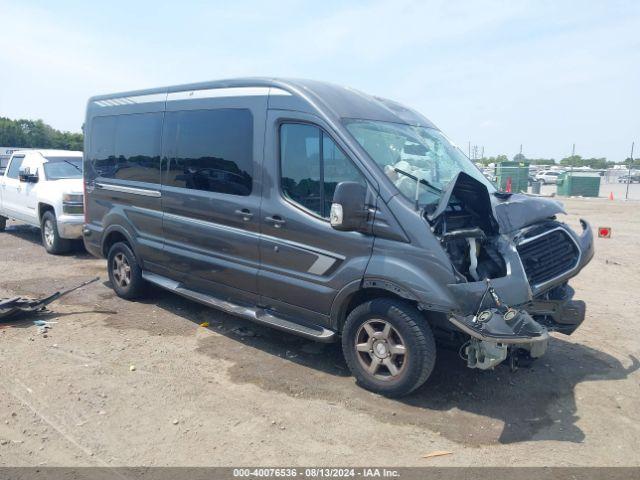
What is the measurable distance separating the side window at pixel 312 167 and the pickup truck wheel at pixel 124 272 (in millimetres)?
2811

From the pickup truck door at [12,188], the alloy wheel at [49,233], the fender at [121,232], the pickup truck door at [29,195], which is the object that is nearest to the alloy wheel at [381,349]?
the fender at [121,232]

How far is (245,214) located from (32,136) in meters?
65.8

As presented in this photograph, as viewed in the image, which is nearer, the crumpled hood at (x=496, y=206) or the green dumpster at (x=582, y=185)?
the crumpled hood at (x=496, y=206)

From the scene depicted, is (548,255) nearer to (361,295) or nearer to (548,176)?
(361,295)

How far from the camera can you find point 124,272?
22.3ft

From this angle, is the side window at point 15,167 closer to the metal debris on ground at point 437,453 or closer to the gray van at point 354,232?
the gray van at point 354,232

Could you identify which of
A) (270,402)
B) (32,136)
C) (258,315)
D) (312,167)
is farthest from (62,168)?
(32,136)

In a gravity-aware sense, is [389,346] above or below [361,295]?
below

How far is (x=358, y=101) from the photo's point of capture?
483 cm

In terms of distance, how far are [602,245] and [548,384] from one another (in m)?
7.65

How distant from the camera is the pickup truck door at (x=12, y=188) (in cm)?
1098

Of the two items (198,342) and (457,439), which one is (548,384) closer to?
(457,439)

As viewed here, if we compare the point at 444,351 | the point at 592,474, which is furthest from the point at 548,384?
the point at 592,474

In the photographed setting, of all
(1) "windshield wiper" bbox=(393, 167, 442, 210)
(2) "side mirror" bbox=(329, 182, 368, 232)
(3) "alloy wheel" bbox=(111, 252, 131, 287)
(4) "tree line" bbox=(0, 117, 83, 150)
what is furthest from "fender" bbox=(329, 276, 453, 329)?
(4) "tree line" bbox=(0, 117, 83, 150)
